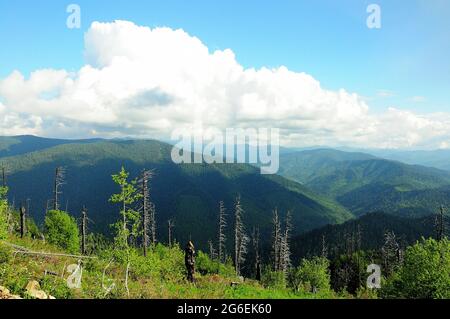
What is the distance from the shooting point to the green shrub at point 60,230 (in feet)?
173

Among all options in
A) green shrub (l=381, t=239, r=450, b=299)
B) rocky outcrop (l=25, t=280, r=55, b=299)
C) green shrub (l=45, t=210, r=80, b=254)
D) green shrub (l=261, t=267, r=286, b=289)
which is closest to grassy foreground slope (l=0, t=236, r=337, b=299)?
rocky outcrop (l=25, t=280, r=55, b=299)

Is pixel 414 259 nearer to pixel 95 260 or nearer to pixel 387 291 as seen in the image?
pixel 387 291

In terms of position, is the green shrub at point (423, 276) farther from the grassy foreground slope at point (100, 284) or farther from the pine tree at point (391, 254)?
the pine tree at point (391, 254)

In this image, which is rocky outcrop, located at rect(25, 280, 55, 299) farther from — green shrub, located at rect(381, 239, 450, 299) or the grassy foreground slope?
green shrub, located at rect(381, 239, 450, 299)

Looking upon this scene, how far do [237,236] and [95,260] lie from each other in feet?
147

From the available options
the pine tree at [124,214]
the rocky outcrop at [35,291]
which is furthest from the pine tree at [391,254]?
the rocky outcrop at [35,291]

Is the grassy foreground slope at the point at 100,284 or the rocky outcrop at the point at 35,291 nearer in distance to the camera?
the rocky outcrop at the point at 35,291

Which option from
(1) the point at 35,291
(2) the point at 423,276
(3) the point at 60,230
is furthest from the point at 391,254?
(1) the point at 35,291

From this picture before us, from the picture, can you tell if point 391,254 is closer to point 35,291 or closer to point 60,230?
point 60,230

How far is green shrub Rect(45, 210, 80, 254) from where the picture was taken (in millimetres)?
52812
